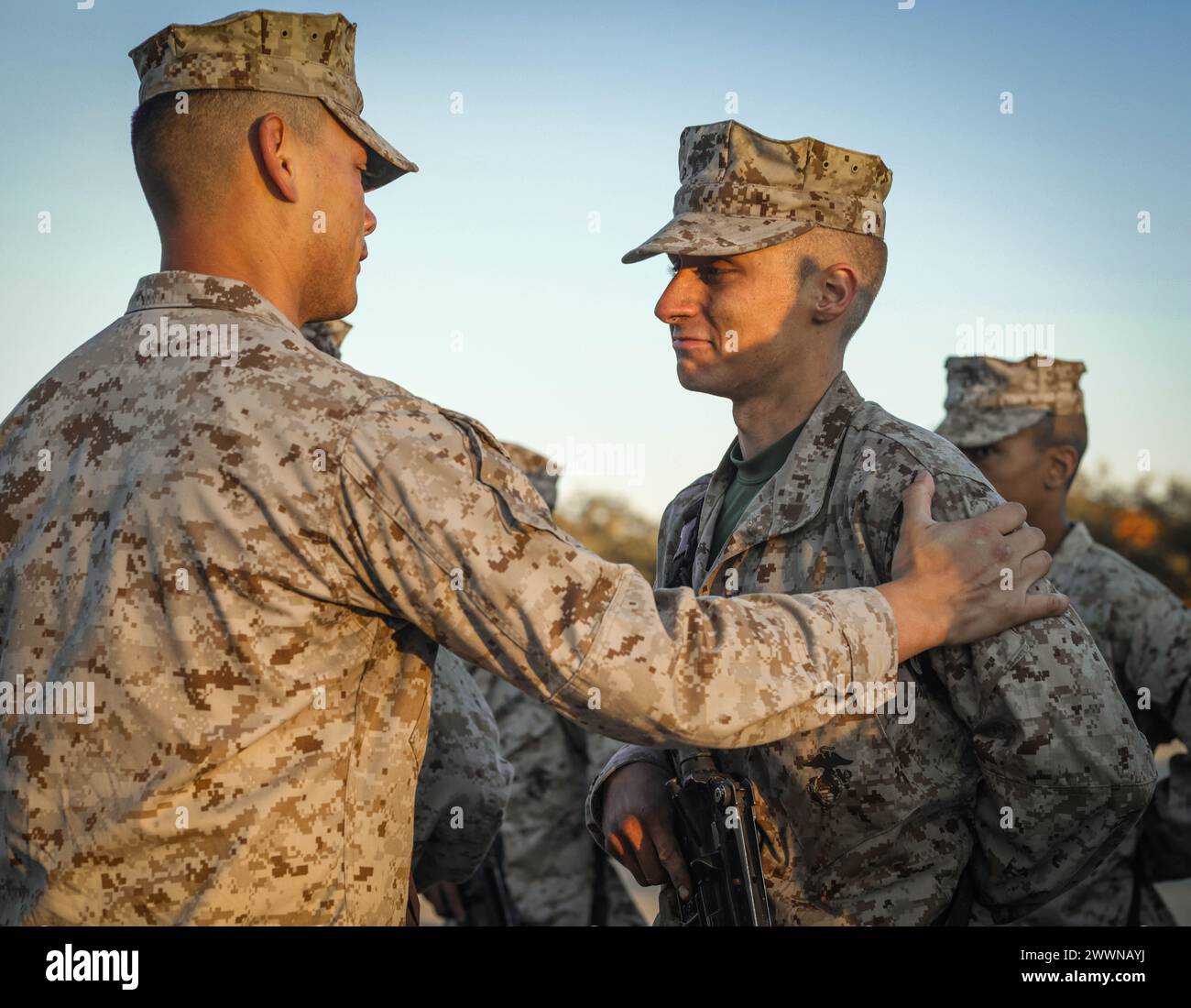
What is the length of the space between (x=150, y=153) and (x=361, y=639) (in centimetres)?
119

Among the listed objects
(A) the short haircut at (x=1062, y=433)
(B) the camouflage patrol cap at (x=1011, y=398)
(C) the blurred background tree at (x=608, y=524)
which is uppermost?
(C) the blurred background tree at (x=608, y=524)

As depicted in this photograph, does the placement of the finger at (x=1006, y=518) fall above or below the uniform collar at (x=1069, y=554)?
below

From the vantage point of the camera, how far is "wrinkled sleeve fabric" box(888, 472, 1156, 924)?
298 centimetres

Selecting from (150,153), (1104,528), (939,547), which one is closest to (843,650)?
(939,547)

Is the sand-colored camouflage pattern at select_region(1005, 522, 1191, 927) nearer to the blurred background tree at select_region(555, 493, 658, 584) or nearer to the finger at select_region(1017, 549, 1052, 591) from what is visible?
the finger at select_region(1017, 549, 1052, 591)

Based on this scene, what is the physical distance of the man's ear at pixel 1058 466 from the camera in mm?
6652

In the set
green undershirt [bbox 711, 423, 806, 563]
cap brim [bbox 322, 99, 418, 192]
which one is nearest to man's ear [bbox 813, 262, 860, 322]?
green undershirt [bbox 711, 423, 806, 563]

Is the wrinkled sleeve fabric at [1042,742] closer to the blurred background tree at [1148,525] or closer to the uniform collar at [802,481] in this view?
the uniform collar at [802,481]

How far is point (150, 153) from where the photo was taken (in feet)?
9.34

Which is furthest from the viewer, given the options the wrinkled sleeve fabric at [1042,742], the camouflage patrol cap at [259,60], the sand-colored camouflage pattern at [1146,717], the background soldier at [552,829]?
the background soldier at [552,829]

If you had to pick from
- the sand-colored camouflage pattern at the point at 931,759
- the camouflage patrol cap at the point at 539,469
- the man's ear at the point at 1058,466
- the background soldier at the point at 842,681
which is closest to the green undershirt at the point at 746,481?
the background soldier at the point at 842,681

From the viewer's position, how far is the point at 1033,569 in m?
2.93

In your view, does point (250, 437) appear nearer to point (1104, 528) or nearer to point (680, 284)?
point (680, 284)

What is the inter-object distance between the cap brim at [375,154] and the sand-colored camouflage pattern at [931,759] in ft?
4.18
